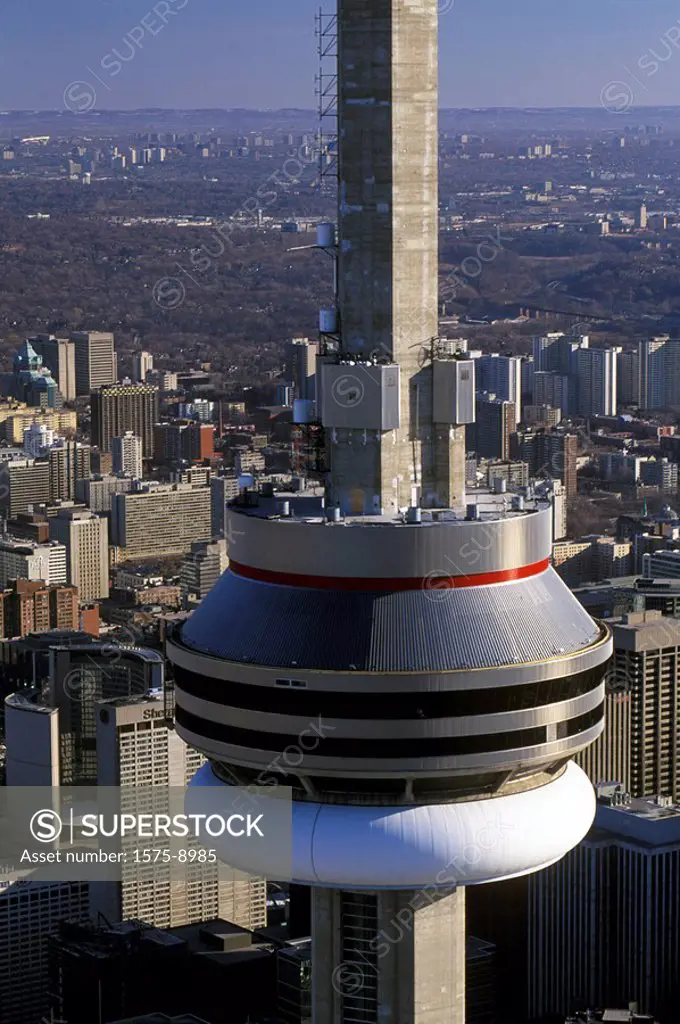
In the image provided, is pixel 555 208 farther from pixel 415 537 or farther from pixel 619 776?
pixel 415 537

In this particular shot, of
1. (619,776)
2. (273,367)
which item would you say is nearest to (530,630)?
(619,776)

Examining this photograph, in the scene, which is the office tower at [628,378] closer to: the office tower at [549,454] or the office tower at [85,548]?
the office tower at [549,454]

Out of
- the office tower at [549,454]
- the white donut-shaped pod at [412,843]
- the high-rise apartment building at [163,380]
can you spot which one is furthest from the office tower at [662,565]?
the white donut-shaped pod at [412,843]

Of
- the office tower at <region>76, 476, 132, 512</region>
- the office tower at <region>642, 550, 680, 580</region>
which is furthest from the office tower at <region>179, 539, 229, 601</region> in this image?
the office tower at <region>76, 476, 132, 512</region>

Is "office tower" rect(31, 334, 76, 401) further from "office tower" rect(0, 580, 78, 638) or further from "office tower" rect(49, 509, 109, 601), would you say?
"office tower" rect(0, 580, 78, 638)

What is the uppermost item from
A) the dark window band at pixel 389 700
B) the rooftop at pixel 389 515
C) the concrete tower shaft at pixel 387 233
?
the concrete tower shaft at pixel 387 233
